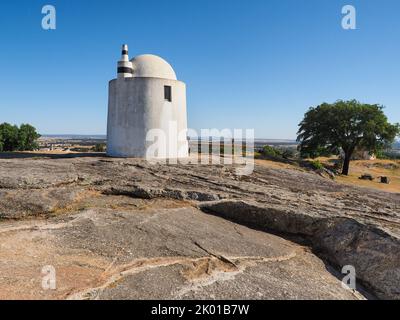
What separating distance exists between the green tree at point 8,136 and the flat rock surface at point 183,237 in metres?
29.4

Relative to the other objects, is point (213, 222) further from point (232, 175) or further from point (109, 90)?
point (109, 90)

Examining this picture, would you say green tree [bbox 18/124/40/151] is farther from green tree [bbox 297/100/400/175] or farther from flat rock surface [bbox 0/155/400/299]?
green tree [bbox 297/100/400/175]

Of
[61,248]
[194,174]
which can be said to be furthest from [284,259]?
[194,174]

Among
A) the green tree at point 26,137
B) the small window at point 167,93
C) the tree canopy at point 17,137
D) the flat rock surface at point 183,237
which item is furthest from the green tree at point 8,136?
the flat rock surface at point 183,237

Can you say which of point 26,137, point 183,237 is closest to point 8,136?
point 26,137

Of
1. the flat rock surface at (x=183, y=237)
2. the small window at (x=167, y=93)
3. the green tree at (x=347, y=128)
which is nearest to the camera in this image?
the flat rock surface at (x=183, y=237)

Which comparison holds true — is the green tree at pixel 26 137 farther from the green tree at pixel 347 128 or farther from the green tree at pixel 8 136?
the green tree at pixel 347 128

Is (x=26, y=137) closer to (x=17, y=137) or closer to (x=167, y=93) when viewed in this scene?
(x=17, y=137)

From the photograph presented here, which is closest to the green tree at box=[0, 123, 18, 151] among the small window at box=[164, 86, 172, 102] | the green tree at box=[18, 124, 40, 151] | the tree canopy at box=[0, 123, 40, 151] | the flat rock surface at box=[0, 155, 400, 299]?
the tree canopy at box=[0, 123, 40, 151]

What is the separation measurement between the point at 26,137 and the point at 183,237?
3955cm

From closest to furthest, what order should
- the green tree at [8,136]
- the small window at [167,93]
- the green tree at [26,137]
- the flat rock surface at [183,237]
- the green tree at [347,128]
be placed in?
1. the flat rock surface at [183,237]
2. the small window at [167,93]
3. the green tree at [347,128]
4. the green tree at [8,136]
5. the green tree at [26,137]

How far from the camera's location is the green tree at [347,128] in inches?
1320

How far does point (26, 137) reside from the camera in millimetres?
40625

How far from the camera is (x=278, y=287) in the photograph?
247 inches
